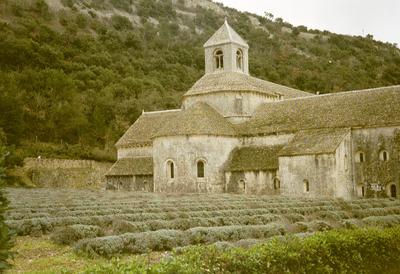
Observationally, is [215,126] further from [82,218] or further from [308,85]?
[308,85]

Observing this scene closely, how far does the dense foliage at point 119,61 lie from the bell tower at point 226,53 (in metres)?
20.2

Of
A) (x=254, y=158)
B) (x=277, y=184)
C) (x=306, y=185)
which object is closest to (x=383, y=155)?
(x=306, y=185)

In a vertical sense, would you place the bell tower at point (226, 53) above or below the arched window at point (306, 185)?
above

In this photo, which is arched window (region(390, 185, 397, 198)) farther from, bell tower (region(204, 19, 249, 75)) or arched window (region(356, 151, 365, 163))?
bell tower (region(204, 19, 249, 75))

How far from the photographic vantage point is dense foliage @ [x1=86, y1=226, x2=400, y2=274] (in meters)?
9.09

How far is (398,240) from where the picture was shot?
13375 millimetres

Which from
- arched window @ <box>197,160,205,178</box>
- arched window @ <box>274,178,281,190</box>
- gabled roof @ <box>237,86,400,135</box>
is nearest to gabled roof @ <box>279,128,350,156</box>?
gabled roof @ <box>237,86,400,135</box>

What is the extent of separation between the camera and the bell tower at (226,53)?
49531 millimetres

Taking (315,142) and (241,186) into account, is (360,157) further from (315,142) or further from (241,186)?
(241,186)

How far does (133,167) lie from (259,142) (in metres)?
13.0

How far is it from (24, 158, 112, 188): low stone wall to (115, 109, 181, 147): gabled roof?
262 inches

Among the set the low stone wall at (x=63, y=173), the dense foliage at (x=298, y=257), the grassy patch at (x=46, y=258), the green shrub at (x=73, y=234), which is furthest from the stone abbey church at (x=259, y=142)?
the grassy patch at (x=46, y=258)

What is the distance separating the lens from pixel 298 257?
11047 mm

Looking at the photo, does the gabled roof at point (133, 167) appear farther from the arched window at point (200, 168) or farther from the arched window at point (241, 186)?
the arched window at point (241, 186)
